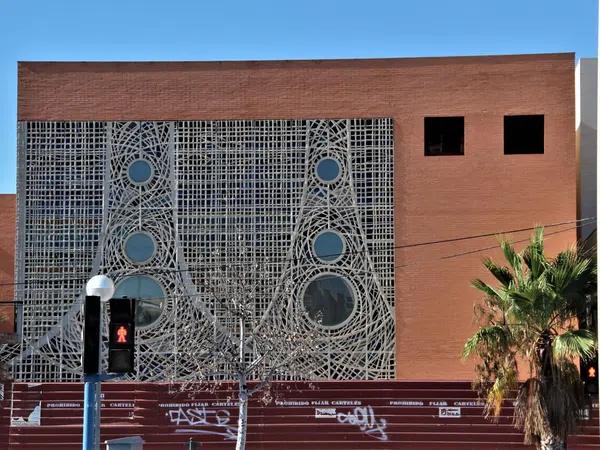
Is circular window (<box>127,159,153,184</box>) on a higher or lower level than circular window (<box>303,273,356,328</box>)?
higher

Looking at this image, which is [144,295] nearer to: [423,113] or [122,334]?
[423,113]

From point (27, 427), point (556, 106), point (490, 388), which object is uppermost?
point (556, 106)

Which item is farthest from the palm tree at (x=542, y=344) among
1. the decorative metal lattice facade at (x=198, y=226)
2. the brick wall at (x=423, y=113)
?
the decorative metal lattice facade at (x=198, y=226)

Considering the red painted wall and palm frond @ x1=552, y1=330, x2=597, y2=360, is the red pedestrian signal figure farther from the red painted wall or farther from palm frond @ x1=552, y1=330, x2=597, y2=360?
the red painted wall

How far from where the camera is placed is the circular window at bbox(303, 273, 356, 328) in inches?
963

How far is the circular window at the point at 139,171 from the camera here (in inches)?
986

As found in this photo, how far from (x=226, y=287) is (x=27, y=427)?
5.50 m

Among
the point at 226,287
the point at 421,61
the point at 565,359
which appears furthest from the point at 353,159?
the point at 565,359

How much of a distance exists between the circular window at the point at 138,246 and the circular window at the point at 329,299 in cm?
394

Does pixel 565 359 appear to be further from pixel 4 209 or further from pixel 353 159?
pixel 4 209

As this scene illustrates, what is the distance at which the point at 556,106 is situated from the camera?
2455cm

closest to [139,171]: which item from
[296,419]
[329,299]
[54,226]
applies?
[54,226]

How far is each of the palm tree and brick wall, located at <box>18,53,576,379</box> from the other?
4.94 metres

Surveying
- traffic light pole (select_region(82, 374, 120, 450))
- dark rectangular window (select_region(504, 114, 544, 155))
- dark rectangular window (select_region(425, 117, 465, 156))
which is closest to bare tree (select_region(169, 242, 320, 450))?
dark rectangular window (select_region(425, 117, 465, 156))
